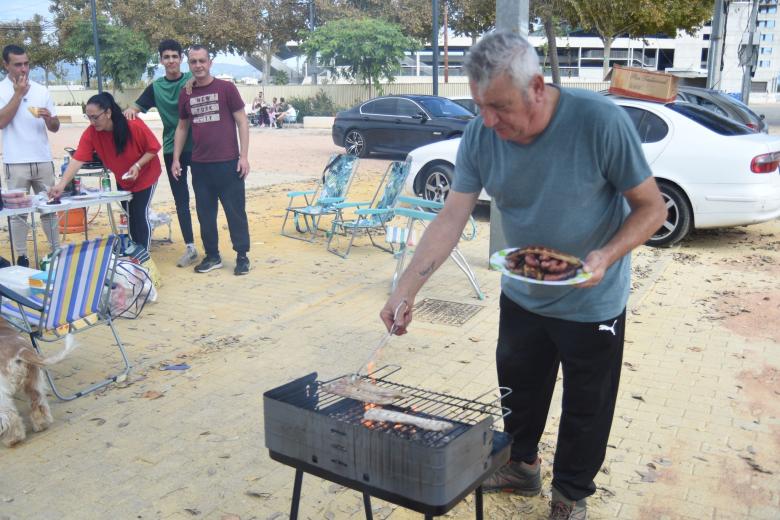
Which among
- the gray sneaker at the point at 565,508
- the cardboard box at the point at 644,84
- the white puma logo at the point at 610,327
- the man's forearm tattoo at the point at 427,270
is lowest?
the gray sneaker at the point at 565,508

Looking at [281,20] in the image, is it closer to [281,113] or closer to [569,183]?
[281,113]

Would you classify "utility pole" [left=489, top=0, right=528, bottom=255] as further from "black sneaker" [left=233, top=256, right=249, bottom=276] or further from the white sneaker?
the white sneaker

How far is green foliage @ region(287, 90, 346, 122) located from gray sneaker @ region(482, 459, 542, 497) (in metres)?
37.5

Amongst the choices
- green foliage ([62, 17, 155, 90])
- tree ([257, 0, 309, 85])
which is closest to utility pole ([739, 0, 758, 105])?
tree ([257, 0, 309, 85])

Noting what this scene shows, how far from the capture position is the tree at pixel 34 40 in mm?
53438

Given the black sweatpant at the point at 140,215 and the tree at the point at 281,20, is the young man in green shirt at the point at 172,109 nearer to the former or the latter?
the black sweatpant at the point at 140,215

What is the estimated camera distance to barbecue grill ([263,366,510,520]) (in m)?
2.20

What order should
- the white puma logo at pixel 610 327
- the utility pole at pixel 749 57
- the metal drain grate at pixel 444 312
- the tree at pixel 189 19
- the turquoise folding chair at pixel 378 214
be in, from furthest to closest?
the tree at pixel 189 19
the utility pole at pixel 749 57
the turquoise folding chair at pixel 378 214
the metal drain grate at pixel 444 312
the white puma logo at pixel 610 327

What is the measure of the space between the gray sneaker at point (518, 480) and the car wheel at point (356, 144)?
1528cm

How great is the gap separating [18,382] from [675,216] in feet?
23.7

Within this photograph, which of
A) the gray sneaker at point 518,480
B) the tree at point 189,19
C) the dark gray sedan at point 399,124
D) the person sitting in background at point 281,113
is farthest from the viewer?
the tree at point 189,19

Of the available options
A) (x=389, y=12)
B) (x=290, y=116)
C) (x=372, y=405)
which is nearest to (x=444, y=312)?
(x=372, y=405)

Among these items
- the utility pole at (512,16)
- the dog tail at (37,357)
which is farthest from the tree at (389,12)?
the dog tail at (37,357)

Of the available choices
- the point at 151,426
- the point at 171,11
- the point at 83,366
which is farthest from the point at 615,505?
the point at 171,11
